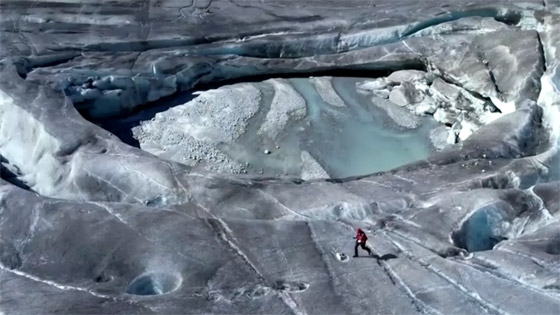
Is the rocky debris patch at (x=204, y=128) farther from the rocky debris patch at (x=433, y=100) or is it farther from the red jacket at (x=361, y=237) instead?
the red jacket at (x=361, y=237)

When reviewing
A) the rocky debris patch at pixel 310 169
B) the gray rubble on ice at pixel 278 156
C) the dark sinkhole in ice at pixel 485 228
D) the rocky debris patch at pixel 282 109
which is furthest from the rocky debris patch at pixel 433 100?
the dark sinkhole in ice at pixel 485 228

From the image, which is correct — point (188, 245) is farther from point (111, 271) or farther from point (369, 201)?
point (369, 201)

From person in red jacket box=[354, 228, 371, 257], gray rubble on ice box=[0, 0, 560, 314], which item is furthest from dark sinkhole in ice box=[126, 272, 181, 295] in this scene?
person in red jacket box=[354, 228, 371, 257]

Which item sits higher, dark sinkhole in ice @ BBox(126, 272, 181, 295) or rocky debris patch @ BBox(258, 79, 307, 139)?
rocky debris patch @ BBox(258, 79, 307, 139)

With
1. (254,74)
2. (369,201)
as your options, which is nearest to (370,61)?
(254,74)

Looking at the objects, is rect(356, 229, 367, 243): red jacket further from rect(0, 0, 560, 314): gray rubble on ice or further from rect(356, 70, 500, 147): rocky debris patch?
rect(356, 70, 500, 147): rocky debris patch

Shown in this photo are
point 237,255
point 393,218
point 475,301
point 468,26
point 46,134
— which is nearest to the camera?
point 475,301
